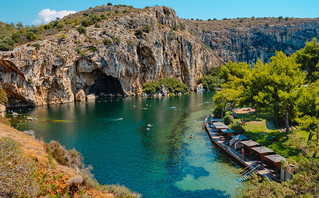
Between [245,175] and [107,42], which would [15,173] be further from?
[107,42]

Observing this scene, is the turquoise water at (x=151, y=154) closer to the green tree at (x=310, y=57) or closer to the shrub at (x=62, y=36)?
the green tree at (x=310, y=57)

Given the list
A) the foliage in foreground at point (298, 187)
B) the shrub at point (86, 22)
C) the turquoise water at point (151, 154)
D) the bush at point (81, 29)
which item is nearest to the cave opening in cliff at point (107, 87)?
the bush at point (81, 29)

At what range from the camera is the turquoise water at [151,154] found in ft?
64.8

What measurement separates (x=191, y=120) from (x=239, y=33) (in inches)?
6224

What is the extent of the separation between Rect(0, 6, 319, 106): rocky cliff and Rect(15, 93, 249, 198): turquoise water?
79.3 feet

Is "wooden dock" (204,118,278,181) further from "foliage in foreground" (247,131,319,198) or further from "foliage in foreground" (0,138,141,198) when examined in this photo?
"foliage in foreground" (0,138,141,198)

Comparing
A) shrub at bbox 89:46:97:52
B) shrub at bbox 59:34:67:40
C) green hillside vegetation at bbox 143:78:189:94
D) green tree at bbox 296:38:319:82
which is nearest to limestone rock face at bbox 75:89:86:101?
shrub at bbox 89:46:97:52

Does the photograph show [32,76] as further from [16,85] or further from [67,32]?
[67,32]

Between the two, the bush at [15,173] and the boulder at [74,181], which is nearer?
the bush at [15,173]

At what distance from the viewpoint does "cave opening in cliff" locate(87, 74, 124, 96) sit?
332 ft

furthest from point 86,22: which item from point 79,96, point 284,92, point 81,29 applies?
point 284,92

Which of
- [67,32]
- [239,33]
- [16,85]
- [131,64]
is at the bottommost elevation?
[16,85]

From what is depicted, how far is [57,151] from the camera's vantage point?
16266mm

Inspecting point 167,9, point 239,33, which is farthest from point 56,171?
point 239,33
